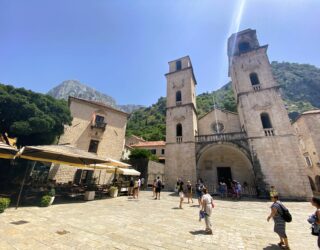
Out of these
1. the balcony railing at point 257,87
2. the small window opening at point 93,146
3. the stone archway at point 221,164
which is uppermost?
the balcony railing at point 257,87

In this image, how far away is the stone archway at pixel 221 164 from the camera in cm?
1797

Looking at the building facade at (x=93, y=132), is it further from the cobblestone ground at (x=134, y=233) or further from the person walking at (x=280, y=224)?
the person walking at (x=280, y=224)

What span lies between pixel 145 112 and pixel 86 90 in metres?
104

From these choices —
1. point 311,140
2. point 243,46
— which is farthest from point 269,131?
point 243,46

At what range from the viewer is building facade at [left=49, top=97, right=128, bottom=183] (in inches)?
713

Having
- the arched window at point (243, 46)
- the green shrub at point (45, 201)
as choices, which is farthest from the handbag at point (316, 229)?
the arched window at point (243, 46)

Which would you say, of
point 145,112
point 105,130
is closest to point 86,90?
point 145,112

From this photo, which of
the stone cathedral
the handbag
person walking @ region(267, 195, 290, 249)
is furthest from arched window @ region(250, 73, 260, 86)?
the handbag

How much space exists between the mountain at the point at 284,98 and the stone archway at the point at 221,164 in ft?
115

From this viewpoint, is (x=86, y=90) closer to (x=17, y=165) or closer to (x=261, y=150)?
(x=17, y=165)

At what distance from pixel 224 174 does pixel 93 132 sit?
56.4ft

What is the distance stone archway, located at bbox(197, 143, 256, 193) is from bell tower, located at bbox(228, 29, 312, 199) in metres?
2.76

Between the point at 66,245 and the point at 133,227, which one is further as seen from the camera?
the point at 133,227

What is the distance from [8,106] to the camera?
14164 millimetres
